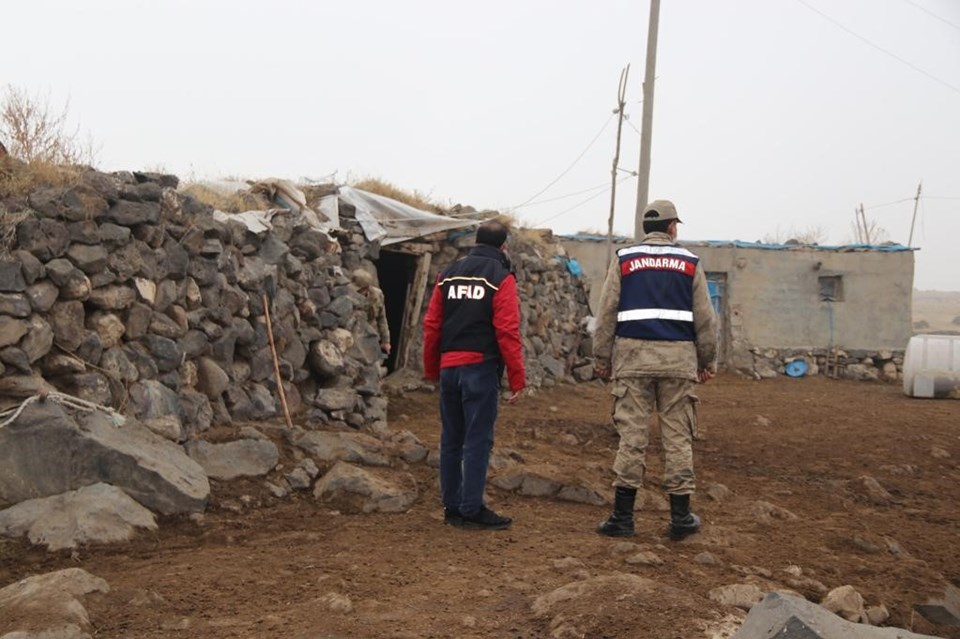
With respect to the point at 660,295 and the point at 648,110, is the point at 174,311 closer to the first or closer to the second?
the point at 660,295

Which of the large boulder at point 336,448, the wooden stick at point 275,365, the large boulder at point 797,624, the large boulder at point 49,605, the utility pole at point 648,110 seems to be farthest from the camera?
the utility pole at point 648,110

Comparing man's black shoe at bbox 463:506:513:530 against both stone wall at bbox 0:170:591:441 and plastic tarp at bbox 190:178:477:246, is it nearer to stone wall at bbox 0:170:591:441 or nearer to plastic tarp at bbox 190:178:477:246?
stone wall at bbox 0:170:591:441

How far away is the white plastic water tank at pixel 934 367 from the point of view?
13.7 meters

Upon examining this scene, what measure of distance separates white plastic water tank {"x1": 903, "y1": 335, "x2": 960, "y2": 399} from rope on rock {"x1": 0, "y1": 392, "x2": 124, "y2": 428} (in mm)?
12654

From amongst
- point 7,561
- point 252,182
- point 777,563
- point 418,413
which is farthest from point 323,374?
point 777,563

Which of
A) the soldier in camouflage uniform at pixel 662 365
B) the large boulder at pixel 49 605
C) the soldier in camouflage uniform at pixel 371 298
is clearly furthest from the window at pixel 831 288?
the large boulder at pixel 49 605

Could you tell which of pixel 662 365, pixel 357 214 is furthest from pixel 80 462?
pixel 357 214

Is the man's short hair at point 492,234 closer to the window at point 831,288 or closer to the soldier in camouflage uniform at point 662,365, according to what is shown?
the soldier in camouflage uniform at point 662,365

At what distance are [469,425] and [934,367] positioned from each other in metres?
11.5

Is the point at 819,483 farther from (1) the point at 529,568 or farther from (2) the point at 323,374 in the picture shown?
(2) the point at 323,374

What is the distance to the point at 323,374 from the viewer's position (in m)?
7.98

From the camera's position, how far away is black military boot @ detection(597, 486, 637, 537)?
188 inches

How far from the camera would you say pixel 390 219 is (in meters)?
10.5

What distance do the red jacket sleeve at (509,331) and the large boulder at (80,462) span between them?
196 cm
